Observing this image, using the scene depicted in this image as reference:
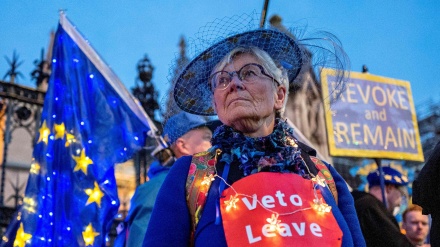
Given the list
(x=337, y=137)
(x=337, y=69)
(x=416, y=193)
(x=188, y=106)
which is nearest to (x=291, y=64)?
(x=337, y=69)

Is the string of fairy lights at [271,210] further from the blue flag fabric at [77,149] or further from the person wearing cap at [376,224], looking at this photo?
the blue flag fabric at [77,149]

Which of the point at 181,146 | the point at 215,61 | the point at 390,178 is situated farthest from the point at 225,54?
the point at 390,178

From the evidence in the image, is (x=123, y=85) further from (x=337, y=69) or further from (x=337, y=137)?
(x=337, y=69)

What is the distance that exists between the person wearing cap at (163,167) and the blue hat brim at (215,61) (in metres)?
1.13

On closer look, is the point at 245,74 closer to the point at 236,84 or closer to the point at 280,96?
the point at 236,84

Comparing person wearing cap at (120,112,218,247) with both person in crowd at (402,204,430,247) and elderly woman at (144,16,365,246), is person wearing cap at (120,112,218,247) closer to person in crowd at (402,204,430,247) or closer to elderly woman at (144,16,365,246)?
elderly woman at (144,16,365,246)

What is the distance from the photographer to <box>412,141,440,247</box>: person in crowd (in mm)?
2551

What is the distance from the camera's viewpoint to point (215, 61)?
91.3 inches

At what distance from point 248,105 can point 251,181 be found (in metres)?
0.31

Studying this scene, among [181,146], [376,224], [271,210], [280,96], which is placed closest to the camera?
[271,210]

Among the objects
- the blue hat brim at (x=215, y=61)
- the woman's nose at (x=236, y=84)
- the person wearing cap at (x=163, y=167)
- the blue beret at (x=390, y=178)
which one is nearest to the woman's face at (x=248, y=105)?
the woman's nose at (x=236, y=84)

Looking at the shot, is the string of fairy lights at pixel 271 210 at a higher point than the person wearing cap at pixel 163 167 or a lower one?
lower

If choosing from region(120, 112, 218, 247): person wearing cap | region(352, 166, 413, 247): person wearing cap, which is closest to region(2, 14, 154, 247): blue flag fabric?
region(120, 112, 218, 247): person wearing cap

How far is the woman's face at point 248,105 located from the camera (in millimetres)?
2023
